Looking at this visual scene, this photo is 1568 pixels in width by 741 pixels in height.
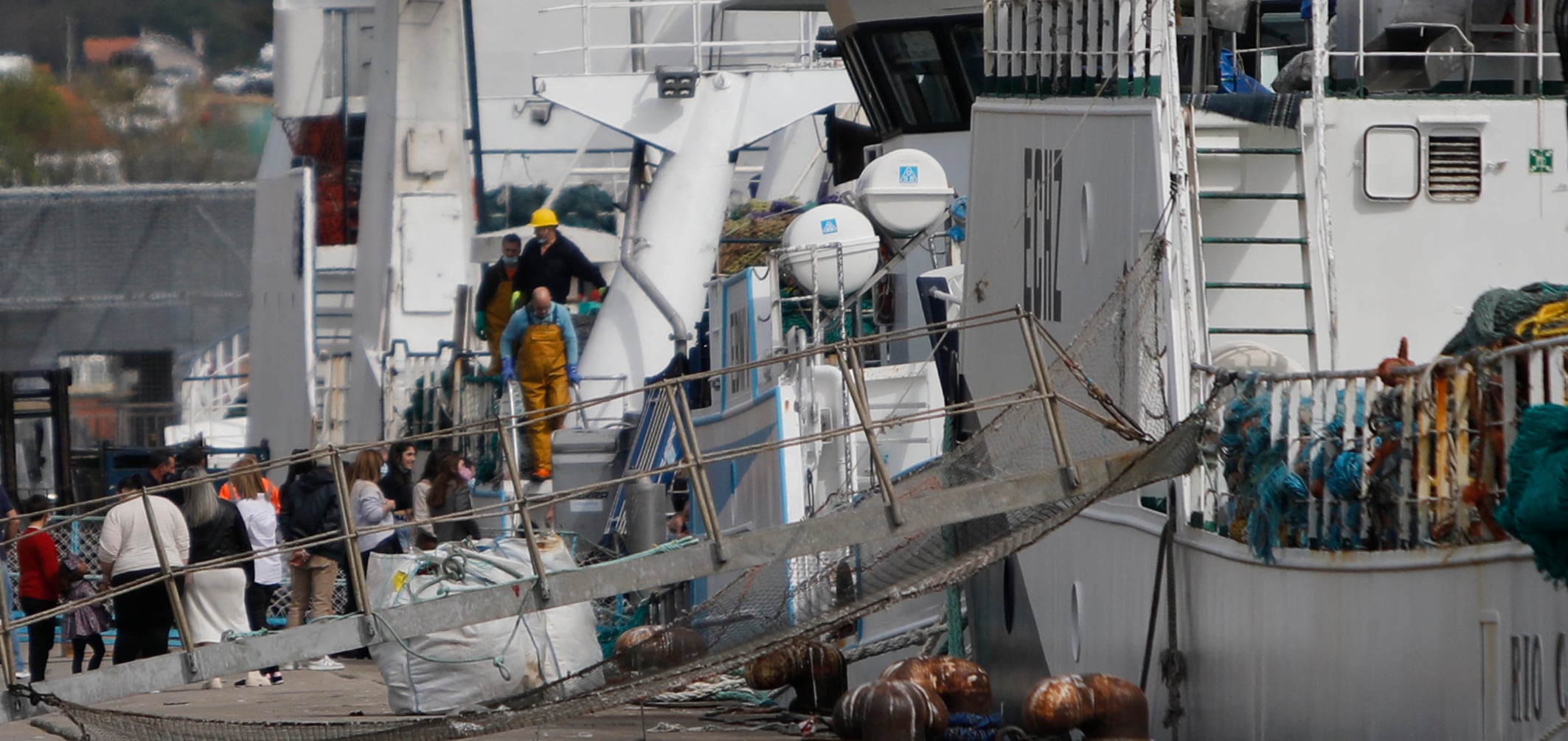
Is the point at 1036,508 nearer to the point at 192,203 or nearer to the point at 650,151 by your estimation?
the point at 650,151

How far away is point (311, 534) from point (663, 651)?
4.78 meters

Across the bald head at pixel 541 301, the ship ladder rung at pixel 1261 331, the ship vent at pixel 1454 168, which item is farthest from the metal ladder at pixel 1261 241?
the bald head at pixel 541 301

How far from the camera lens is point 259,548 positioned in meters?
12.6

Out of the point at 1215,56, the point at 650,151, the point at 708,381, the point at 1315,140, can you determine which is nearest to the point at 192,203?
the point at 650,151

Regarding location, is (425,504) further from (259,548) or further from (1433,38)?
(1433,38)

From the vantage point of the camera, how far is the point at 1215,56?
11.9 m

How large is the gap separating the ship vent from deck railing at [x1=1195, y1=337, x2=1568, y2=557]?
1986mm

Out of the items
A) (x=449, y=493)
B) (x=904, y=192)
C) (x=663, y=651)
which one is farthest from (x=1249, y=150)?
(x=449, y=493)

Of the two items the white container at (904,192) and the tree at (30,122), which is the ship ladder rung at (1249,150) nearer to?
the white container at (904,192)

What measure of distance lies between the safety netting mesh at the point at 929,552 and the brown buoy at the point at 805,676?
2.06 meters

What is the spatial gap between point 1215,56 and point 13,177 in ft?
61.2

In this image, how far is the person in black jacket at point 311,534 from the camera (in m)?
12.8

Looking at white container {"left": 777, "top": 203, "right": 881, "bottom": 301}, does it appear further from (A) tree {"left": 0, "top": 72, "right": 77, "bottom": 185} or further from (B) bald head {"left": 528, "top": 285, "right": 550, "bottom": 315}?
(A) tree {"left": 0, "top": 72, "right": 77, "bottom": 185}

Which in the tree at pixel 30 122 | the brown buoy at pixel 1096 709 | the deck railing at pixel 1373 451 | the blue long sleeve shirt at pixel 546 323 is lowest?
the brown buoy at pixel 1096 709
